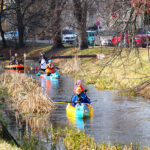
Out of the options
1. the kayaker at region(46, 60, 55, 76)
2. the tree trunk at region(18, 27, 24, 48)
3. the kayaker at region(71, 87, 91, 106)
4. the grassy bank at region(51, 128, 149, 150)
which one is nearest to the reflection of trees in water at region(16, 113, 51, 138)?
the grassy bank at region(51, 128, 149, 150)

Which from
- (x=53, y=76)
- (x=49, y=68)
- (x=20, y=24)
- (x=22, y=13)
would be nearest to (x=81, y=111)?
(x=53, y=76)

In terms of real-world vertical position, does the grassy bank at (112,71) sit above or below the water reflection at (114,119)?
above

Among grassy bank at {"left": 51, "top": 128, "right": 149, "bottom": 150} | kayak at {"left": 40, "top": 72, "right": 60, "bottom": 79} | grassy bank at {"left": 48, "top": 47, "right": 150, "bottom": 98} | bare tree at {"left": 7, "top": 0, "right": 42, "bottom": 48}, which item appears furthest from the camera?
bare tree at {"left": 7, "top": 0, "right": 42, "bottom": 48}

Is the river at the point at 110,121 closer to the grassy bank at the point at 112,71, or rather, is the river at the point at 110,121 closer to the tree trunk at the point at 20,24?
the grassy bank at the point at 112,71

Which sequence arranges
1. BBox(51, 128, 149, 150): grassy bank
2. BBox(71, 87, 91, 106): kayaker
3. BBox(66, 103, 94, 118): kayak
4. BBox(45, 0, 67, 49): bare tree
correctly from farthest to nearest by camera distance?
BBox(45, 0, 67, 49): bare tree → BBox(71, 87, 91, 106): kayaker → BBox(66, 103, 94, 118): kayak → BBox(51, 128, 149, 150): grassy bank

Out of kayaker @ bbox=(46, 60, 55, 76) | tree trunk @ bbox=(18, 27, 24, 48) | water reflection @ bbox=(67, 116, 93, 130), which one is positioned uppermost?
tree trunk @ bbox=(18, 27, 24, 48)

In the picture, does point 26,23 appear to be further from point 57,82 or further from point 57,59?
point 57,82

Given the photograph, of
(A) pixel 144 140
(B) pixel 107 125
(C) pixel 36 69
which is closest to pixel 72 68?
(C) pixel 36 69

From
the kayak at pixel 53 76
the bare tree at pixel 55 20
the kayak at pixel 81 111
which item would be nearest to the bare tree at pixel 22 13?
the bare tree at pixel 55 20

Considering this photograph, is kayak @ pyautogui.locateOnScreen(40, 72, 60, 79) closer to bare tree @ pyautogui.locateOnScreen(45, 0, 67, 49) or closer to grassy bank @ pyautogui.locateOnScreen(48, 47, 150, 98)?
grassy bank @ pyautogui.locateOnScreen(48, 47, 150, 98)

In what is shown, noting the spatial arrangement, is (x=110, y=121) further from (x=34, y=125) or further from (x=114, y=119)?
(x=34, y=125)

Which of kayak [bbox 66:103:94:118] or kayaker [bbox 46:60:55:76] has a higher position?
kayaker [bbox 46:60:55:76]

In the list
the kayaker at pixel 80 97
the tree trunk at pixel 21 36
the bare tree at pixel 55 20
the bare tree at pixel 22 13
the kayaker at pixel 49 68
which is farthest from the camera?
the tree trunk at pixel 21 36

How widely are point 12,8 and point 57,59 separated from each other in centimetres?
1096
